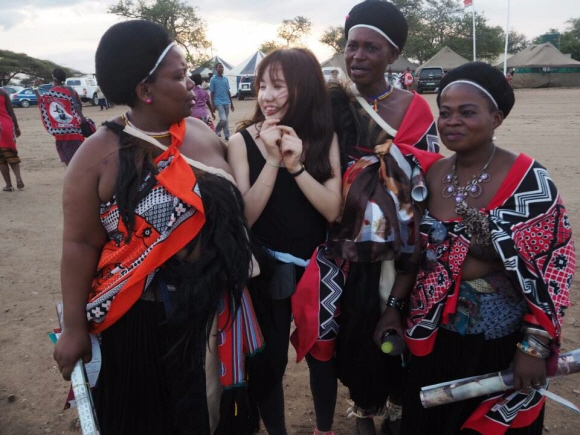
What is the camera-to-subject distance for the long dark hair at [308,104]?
1.94m

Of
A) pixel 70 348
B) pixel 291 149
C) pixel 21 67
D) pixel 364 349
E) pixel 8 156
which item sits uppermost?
pixel 21 67

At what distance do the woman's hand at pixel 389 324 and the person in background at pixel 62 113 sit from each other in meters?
6.48

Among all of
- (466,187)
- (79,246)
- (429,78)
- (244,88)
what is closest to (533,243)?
(466,187)

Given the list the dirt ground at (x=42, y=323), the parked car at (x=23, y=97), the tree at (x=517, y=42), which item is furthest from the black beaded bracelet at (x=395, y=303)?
the tree at (x=517, y=42)

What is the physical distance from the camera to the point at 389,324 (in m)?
2.01

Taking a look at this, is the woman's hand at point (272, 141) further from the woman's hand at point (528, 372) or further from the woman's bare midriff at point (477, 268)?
the woman's hand at point (528, 372)

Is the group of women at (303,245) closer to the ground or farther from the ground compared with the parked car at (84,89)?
closer to the ground

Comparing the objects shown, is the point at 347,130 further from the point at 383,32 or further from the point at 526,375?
Answer: the point at 526,375

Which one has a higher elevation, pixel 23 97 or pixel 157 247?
pixel 23 97

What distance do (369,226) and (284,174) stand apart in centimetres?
42

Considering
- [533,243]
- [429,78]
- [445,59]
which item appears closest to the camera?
[533,243]

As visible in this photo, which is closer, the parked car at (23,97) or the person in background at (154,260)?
the person in background at (154,260)

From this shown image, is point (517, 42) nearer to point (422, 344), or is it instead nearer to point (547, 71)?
point (547, 71)

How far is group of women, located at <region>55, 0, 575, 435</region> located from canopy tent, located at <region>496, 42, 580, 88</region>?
3560 centimetres
